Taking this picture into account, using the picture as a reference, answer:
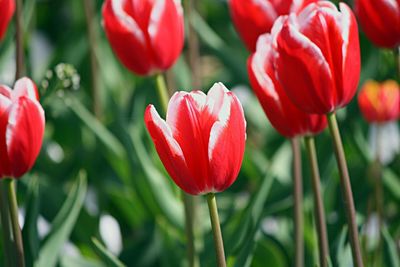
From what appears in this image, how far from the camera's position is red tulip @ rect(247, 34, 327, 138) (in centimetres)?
83

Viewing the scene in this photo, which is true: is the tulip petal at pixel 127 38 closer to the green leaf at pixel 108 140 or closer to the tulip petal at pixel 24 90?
the tulip petal at pixel 24 90

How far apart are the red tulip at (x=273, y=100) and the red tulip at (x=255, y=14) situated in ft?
0.35

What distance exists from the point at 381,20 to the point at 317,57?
0.15 m

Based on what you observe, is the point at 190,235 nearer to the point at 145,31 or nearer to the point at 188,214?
the point at 188,214

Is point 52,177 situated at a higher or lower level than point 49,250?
lower

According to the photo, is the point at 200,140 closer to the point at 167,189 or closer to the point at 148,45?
the point at 148,45

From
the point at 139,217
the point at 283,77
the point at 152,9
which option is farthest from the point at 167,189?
the point at 283,77

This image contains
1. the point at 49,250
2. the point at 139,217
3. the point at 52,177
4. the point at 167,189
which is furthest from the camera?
the point at 52,177

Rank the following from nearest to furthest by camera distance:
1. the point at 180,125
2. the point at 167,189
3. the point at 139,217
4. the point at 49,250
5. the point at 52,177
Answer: the point at 180,125
the point at 49,250
the point at 167,189
the point at 139,217
the point at 52,177

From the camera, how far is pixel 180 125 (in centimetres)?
73

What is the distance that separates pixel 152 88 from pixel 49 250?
24.3 inches

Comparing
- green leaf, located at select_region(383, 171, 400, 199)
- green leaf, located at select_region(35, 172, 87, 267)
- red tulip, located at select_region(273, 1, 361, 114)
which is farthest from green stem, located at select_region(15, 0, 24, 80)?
green leaf, located at select_region(383, 171, 400, 199)

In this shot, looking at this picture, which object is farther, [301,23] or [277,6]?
[277,6]

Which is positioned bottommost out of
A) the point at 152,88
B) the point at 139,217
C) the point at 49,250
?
the point at 139,217
